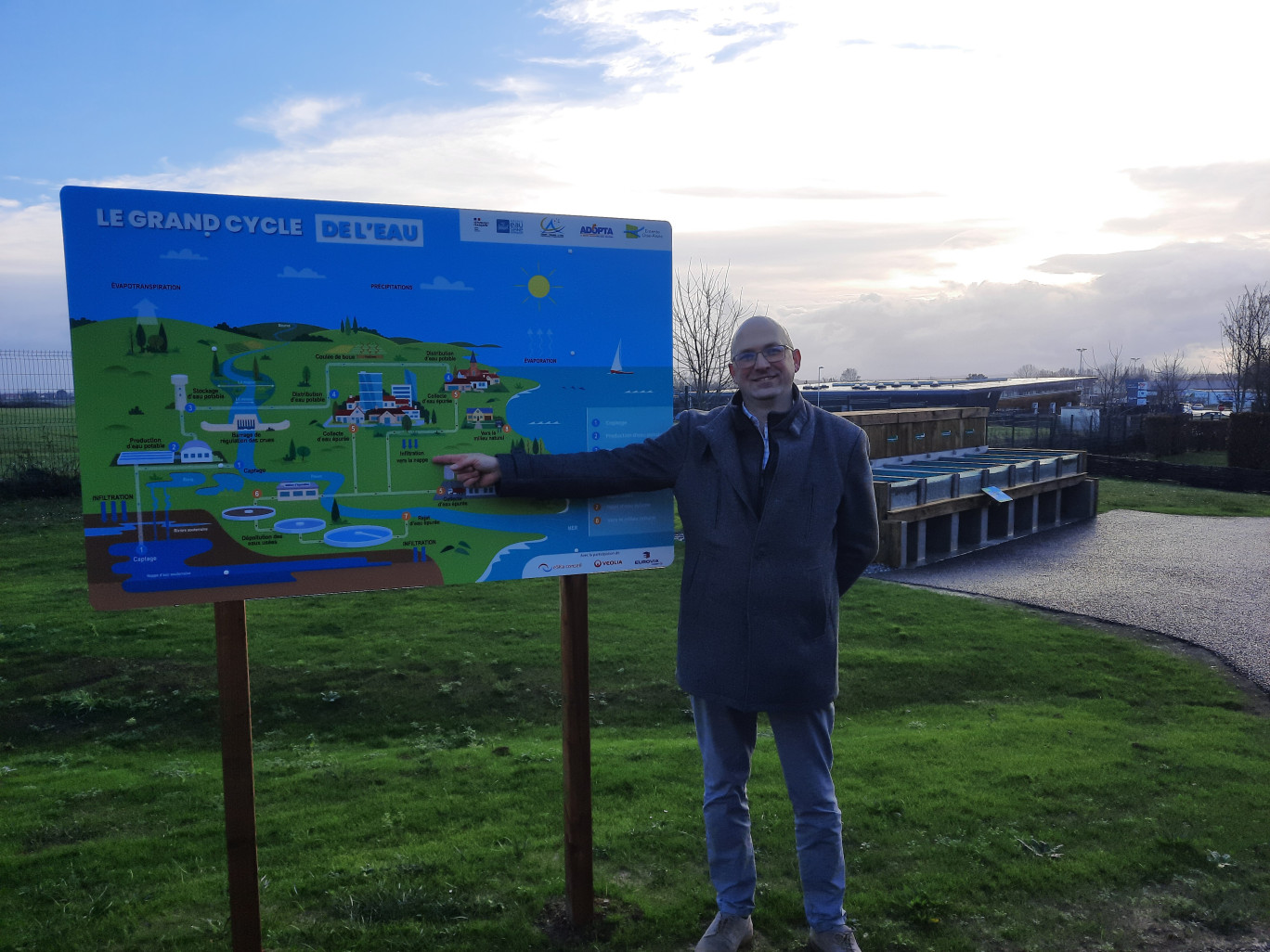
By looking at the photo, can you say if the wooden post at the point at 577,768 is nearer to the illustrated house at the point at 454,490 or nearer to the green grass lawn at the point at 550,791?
the green grass lawn at the point at 550,791

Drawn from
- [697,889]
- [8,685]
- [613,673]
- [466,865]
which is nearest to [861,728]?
[613,673]

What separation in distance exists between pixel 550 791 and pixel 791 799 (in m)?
2.18

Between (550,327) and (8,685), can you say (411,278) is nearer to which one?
(550,327)

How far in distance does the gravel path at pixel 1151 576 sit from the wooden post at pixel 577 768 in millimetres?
7024

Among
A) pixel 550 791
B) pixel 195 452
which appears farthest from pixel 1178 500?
pixel 195 452

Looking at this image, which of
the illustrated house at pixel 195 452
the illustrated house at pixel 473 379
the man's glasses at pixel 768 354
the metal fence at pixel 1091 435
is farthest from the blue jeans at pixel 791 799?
the metal fence at pixel 1091 435

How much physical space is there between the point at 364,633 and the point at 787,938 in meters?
5.97

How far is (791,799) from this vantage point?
316 centimetres

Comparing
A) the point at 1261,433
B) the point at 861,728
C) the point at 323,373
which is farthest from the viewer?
the point at 1261,433

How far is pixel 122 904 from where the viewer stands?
3.61m

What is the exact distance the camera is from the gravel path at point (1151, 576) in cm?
957

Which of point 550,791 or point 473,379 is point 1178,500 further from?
point 473,379

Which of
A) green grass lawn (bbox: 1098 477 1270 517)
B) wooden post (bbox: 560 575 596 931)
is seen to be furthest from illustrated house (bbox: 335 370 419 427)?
green grass lawn (bbox: 1098 477 1270 517)

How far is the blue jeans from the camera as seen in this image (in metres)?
3.11
